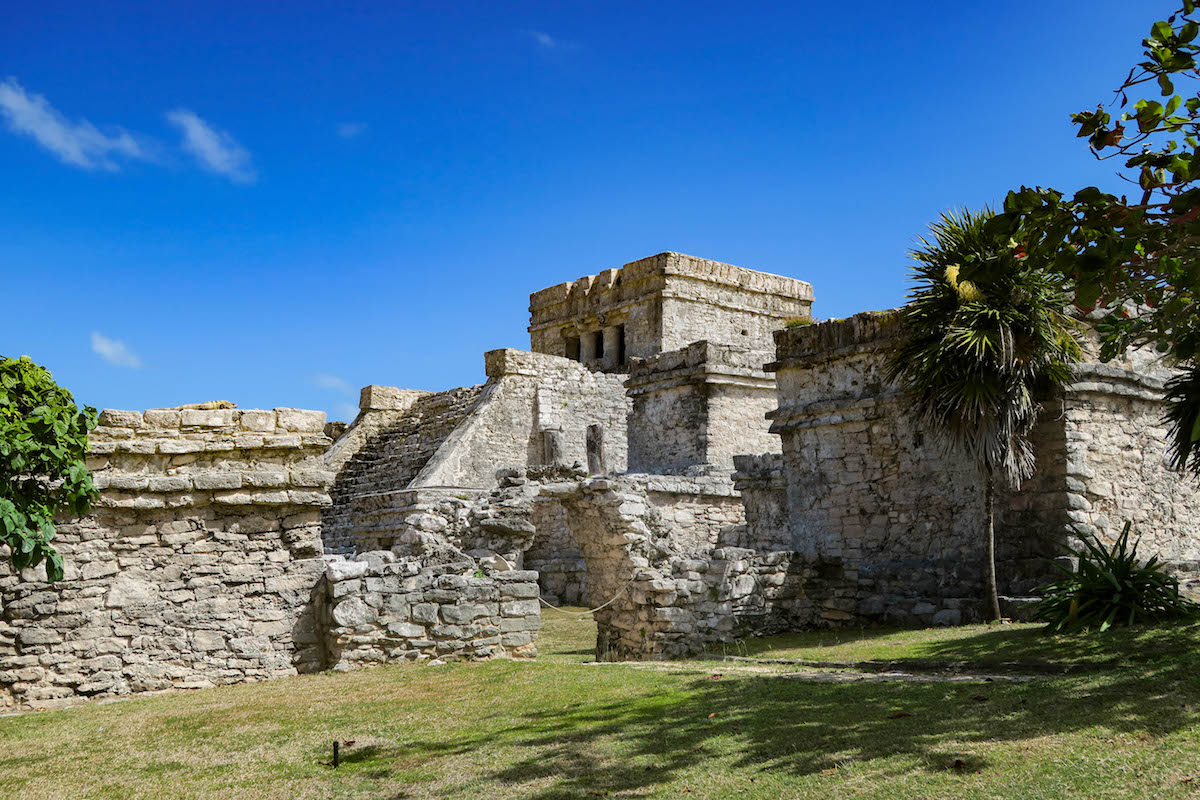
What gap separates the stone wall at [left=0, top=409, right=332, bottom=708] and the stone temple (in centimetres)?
2

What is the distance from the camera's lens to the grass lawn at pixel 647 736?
195 inches

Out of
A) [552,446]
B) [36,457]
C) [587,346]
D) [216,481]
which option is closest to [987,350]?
[216,481]

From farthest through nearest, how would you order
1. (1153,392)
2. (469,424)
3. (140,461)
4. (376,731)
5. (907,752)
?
(469,424) < (1153,392) < (140,461) < (376,731) < (907,752)

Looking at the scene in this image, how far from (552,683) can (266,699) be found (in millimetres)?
2150

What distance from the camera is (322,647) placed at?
9031 millimetres

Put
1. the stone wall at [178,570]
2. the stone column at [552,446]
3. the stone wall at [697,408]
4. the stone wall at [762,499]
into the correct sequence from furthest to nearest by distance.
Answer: the stone column at [552,446]
the stone wall at [697,408]
the stone wall at [762,499]
the stone wall at [178,570]

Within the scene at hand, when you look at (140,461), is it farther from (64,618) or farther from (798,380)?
(798,380)

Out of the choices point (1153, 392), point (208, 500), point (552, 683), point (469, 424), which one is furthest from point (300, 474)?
point (469, 424)

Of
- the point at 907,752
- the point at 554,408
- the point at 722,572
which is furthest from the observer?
A: the point at 554,408

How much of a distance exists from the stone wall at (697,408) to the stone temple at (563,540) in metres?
1.56

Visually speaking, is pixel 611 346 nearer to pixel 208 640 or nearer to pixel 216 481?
pixel 216 481

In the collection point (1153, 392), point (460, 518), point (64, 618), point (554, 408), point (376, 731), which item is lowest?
point (376, 731)

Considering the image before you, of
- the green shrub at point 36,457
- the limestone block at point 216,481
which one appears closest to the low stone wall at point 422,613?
the limestone block at point 216,481

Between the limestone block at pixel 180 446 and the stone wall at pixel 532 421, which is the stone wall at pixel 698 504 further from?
the limestone block at pixel 180 446
